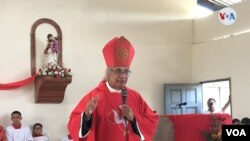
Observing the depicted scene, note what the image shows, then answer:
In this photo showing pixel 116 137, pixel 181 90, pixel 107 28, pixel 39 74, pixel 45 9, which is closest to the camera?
pixel 116 137

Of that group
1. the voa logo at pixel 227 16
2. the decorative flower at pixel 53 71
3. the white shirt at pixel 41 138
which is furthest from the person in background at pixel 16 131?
the voa logo at pixel 227 16

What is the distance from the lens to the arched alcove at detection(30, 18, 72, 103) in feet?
24.2

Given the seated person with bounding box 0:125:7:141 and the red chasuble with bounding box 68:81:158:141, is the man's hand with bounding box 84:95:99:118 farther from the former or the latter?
the seated person with bounding box 0:125:7:141

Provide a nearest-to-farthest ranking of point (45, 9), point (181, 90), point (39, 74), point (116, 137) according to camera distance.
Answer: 1. point (116, 137)
2. point (39, 74)
3. point (45, 9)
4. point (181, 90)

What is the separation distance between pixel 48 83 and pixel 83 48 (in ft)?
4.72

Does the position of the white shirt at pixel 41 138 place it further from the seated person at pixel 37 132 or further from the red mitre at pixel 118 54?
the red mitre at pixel 118 54

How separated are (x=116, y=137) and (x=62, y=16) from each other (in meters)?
6.07

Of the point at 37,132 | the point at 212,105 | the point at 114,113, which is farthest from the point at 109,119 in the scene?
the point at 212,105

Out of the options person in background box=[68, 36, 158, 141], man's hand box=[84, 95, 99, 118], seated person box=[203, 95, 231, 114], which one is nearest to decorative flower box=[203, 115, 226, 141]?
person in background box=[68, 36, 158, 141]

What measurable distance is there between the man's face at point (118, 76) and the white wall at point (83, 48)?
17.8ft

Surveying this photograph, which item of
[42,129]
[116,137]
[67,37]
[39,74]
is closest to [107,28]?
[67,37]

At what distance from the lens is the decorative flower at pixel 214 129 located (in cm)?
432

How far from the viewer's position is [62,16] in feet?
27.2

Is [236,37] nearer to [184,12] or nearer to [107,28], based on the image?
[184,12]
